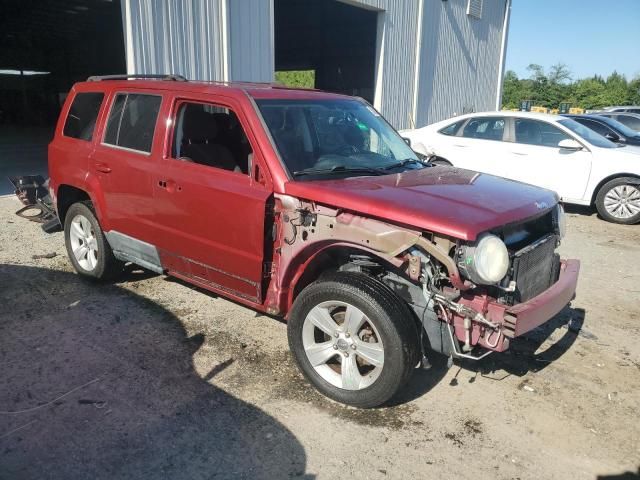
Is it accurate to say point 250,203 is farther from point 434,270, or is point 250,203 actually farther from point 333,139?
point 434,270

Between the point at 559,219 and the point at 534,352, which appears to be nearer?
the point at 559,219

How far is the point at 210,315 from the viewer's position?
4574mm

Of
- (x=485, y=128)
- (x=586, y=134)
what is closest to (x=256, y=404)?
(x=485, y=128)

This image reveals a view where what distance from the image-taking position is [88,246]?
5188mm

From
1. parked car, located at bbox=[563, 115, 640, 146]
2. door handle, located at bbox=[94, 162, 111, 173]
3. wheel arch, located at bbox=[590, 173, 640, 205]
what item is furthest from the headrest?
parked car, located at bbox=[563, 115, 640, 146]

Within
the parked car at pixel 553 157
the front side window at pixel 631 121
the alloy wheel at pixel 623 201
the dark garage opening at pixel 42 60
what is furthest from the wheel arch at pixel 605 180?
the dark garage opening at pixel 42 60

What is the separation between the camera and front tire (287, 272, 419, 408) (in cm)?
300

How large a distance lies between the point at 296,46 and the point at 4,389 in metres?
22.8

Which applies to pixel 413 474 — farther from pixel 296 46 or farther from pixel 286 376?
pixel 296 46

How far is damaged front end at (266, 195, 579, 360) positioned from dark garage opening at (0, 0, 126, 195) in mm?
8269

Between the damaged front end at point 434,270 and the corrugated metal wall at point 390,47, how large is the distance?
5.30 metres

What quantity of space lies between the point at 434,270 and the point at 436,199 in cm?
46

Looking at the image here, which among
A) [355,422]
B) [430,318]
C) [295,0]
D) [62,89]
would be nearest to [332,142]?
[430,318]

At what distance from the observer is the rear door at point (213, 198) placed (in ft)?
11.7
